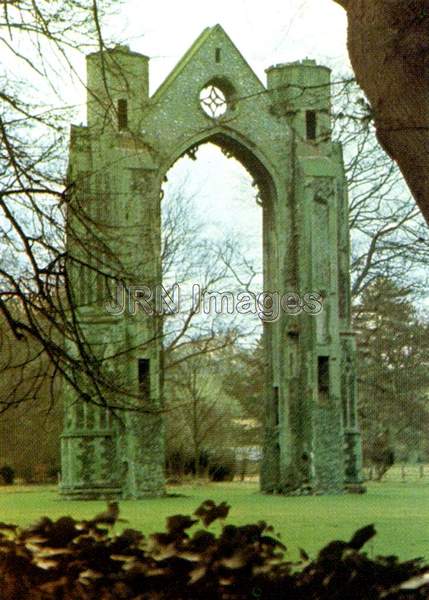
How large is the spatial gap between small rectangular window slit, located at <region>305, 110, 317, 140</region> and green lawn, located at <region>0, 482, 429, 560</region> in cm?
718

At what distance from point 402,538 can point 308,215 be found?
1424 cm

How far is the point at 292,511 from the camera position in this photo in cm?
1842

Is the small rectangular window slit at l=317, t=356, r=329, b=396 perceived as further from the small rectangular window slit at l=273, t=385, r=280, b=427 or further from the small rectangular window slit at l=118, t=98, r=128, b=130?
the small rectangular window slit at l=118, t=98, r=128, b=130

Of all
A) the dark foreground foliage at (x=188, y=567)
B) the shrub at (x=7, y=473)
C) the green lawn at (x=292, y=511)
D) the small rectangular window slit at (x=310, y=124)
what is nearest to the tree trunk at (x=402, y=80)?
the dark foreground foliage at (x=188, y=567)

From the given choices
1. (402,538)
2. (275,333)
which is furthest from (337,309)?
(402,538)

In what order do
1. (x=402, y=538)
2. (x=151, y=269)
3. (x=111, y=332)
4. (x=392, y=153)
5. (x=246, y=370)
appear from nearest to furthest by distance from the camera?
(x=392, y=153) → (x=402, y=538) → (x=151, y=269) → (x=111, y=332) → (x=246, y=370)

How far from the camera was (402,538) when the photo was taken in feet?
39.3

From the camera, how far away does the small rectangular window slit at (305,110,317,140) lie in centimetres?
2620

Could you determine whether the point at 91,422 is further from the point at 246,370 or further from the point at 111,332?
the point at 246,370

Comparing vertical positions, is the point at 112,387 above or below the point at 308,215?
below

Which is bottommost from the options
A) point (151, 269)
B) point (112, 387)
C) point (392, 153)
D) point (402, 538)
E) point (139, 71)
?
point (402, 538)

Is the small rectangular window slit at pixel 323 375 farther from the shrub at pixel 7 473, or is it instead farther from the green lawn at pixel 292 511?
the shrub at pixel 7 473

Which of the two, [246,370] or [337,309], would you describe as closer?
[337,309]

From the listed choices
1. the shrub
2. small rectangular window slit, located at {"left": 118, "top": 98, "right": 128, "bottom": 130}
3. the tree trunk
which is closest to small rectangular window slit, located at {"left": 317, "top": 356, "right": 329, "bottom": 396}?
the shrub
